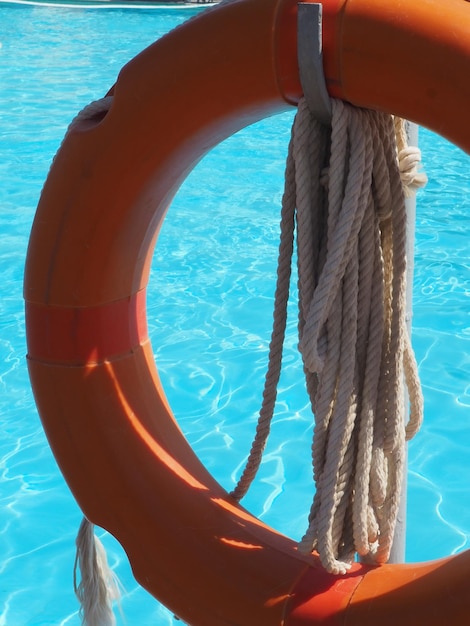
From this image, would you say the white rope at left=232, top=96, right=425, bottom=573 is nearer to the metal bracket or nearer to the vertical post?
the metal bracket

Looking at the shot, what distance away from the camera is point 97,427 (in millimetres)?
1537

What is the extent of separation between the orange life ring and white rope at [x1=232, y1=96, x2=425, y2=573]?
0.23 feet

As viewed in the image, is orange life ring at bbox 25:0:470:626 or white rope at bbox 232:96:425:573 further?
white rope at bbox 232:96:425:573

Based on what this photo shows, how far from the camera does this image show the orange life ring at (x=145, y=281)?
4.07 feet

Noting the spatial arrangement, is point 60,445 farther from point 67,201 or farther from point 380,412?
point 380,412

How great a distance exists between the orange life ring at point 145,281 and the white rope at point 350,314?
7 cm

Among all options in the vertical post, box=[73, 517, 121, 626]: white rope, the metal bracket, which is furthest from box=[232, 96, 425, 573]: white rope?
box=[73, 517, 121, 626]: white rope

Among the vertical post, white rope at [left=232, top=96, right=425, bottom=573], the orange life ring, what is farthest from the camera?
the vertical post

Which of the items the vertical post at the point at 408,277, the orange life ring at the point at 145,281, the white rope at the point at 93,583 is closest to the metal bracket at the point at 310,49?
the orange life ring at the point at 145,281

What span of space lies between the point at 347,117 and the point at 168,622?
1.80 metres

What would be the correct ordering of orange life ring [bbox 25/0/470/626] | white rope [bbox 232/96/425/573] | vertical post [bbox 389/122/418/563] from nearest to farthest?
orange life ring [bbox 25/0/470/626] → white rope [bbox 232/96/425/573] → vertical post [bbox 389/122/418/563]

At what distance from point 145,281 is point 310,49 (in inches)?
21.6

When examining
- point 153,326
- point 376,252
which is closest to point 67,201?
point 376,252

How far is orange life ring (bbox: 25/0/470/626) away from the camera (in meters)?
1.24
